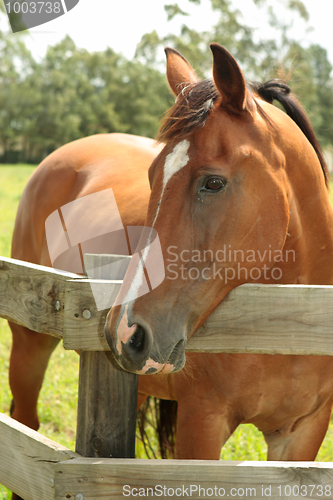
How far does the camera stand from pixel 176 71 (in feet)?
6.86

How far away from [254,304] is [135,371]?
449mm

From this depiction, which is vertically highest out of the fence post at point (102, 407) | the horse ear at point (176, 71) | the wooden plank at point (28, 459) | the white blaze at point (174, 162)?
the horse ear at point (176, 71)

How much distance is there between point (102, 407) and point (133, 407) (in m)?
0.12

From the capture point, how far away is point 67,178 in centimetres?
330

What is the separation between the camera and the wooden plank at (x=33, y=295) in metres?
1.50

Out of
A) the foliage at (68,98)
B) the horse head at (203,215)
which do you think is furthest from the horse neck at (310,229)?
the foliage at (68,98)

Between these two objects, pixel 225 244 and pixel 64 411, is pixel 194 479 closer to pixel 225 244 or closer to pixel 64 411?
pixel 225 244

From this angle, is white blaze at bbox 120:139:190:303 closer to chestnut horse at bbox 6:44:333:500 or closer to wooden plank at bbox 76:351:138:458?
chestnut horse at bbox 6:44:333:500

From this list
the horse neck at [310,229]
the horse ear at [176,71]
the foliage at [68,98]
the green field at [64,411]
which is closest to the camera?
the horse neck at [310,229]

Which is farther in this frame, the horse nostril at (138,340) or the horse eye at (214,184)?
the horse eye at (214,184)

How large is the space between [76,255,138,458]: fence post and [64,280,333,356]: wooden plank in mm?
80

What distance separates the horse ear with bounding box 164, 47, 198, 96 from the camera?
2.06 meters

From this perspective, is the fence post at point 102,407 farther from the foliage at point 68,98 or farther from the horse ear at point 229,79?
the foliage at point 68,98

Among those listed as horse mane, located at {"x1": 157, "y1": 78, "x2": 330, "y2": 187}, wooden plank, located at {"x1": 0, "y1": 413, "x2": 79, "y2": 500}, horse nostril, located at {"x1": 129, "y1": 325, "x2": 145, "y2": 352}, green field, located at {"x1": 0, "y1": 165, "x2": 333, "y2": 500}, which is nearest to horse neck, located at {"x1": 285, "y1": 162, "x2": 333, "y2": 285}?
horse mane, located at {"x1": 157, "y1": 78, "x2": 330, "y2": 187}
